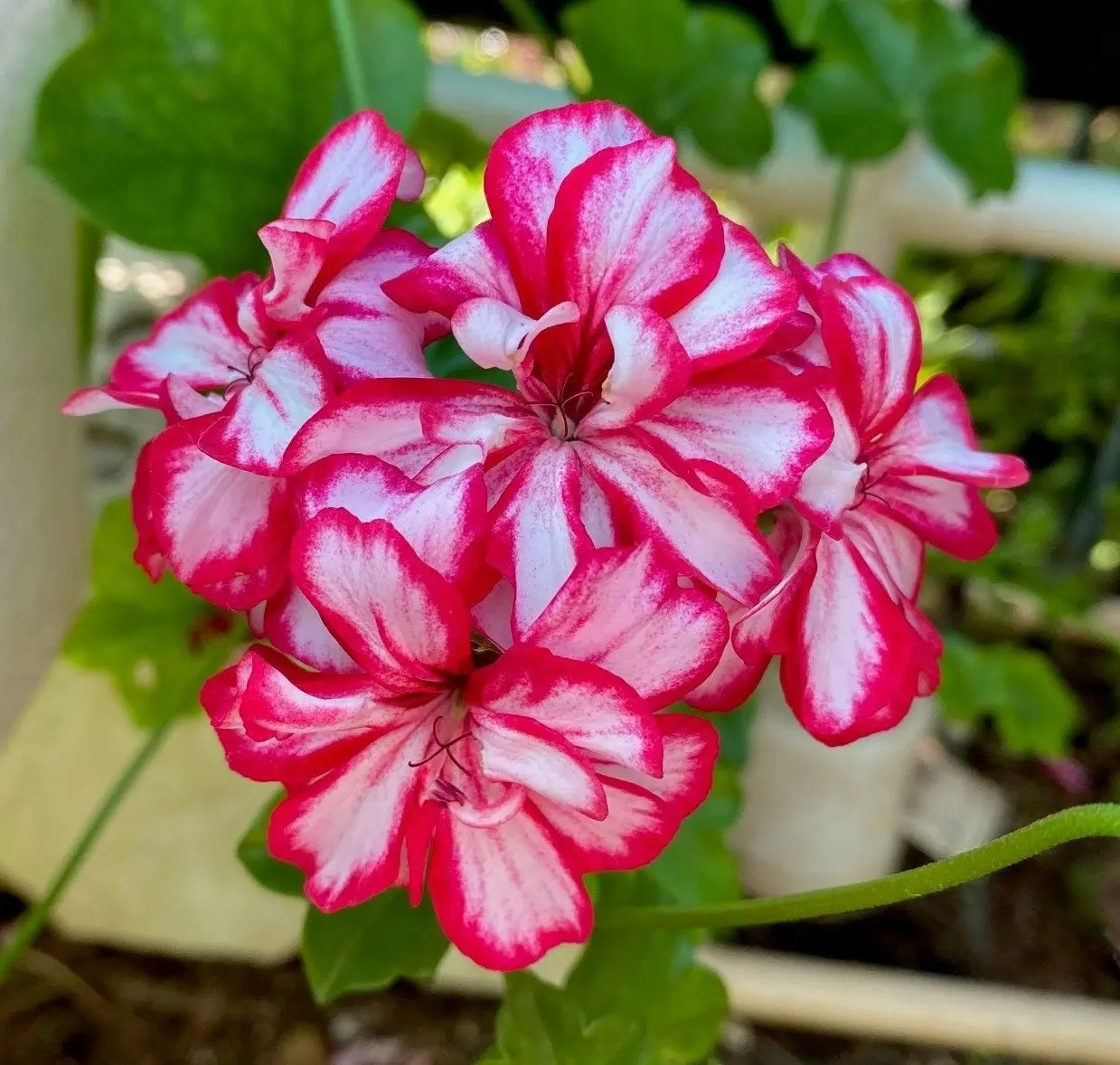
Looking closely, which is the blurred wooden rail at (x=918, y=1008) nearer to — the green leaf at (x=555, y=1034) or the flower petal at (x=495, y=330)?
the green leaf at (x=555, y=1034)

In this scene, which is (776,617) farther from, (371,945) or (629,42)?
(629,42)

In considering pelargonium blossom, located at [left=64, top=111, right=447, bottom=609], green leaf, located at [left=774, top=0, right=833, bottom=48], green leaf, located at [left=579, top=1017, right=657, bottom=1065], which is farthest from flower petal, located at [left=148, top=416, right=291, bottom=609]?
green leaf, located at [left=774, top=0, right=833, bottom=48]

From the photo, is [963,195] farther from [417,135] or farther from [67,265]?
[67,265]

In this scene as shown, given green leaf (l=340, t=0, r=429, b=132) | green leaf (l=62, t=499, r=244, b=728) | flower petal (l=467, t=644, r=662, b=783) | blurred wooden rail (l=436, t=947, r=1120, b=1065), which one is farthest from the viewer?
blurred wooden rail (l=436, t=947, r=1120, b=1065)

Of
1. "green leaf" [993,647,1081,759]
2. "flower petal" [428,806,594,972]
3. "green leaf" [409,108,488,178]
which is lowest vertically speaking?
"green leaf" [993,647,1081,759]

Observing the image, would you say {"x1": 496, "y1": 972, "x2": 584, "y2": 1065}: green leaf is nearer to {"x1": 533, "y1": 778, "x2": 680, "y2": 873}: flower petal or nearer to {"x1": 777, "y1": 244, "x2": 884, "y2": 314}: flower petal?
{"x1": 533, "y1": 778, "x2": 680, "y2": 873}: flower petal

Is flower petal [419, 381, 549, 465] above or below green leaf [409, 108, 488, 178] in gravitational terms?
above

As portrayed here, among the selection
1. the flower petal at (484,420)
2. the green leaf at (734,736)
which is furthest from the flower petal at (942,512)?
the green leaf at (734,736)

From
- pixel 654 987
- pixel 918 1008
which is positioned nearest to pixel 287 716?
pixel 654 987
